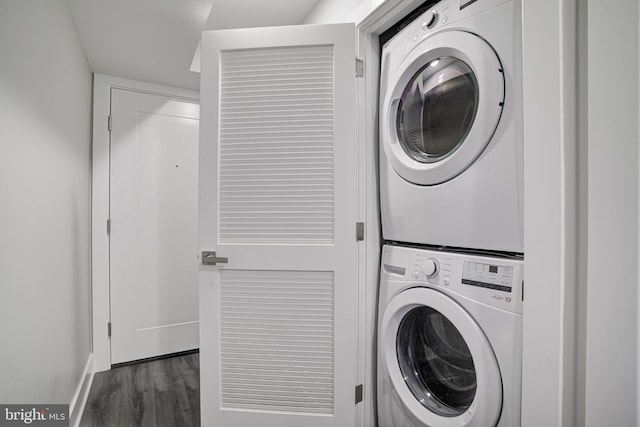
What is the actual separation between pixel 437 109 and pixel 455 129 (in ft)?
0.39

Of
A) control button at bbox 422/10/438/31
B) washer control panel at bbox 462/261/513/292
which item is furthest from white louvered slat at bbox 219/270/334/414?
control button at bbox 422/10/438/31

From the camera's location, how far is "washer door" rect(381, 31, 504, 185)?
0.94 metres

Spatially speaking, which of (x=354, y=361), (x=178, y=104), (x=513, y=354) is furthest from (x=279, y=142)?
(x=178, y=104)

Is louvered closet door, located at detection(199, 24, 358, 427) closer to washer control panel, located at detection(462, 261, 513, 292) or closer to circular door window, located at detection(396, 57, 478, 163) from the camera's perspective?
circular door window, located at detection(396, 57, 478, 163)

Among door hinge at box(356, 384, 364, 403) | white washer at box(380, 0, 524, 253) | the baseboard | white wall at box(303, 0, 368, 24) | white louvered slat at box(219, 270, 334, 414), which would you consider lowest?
the baseboard

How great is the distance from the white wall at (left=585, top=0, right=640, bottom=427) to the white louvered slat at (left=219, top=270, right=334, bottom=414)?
909 millimetres

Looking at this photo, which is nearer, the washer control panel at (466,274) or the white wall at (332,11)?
the washer control panel at (466,274)

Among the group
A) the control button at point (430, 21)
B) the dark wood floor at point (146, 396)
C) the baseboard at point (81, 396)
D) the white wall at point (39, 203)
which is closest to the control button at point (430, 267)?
the control button at point (430, 21)

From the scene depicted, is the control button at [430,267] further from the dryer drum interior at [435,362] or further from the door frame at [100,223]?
the door frame at [100,223]

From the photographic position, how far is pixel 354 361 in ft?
4.49

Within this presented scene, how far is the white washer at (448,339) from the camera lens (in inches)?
34.9

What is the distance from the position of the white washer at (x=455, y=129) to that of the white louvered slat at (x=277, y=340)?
461 mm

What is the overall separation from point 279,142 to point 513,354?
3.69 feet

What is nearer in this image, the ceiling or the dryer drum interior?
the dryer drum interior
